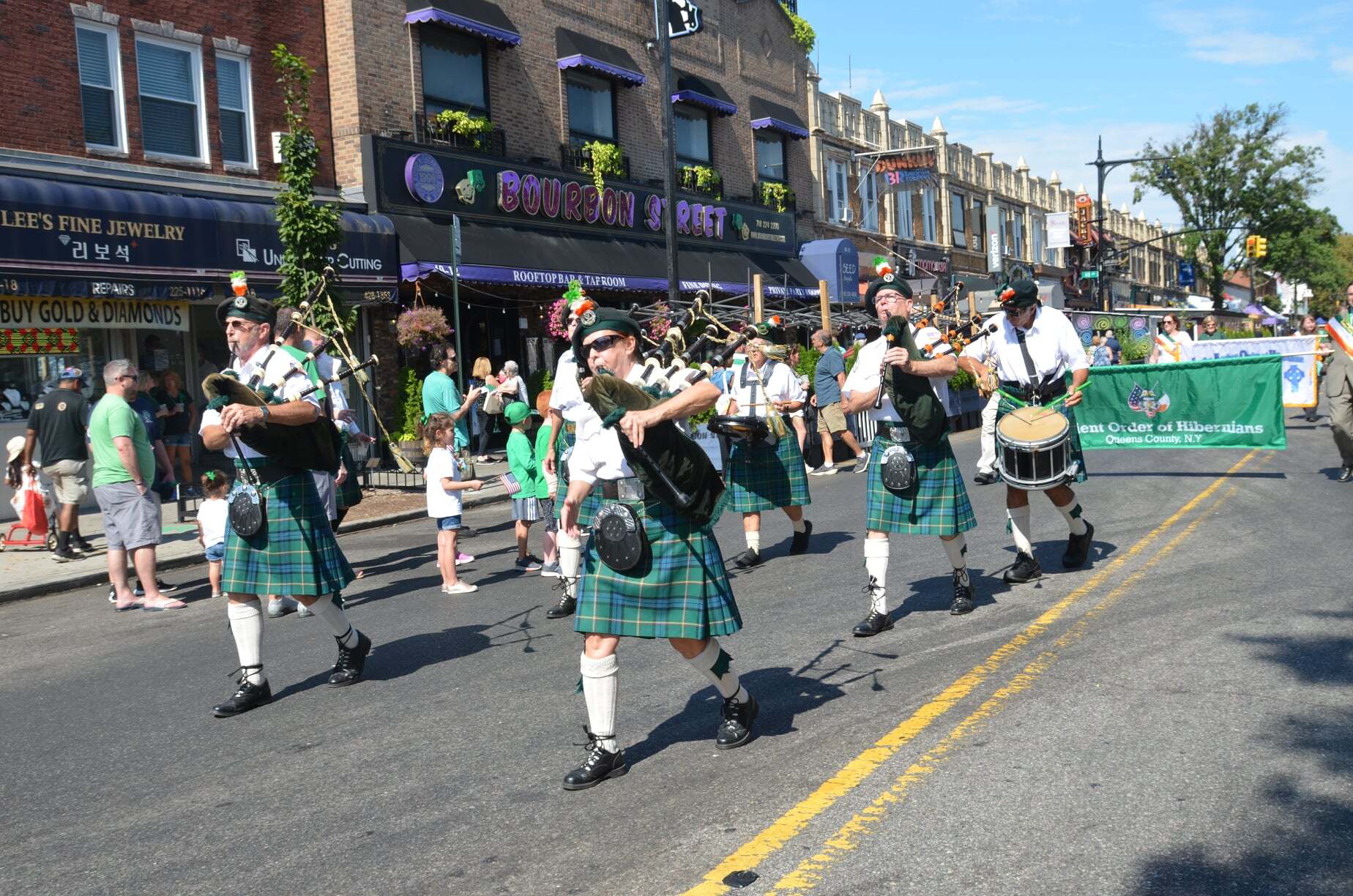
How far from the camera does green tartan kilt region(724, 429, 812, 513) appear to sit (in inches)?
367

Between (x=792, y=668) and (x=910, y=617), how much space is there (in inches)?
48.6

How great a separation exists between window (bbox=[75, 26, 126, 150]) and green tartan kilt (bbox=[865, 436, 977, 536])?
1292 centimetres

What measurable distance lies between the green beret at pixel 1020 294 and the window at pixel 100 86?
1278cm

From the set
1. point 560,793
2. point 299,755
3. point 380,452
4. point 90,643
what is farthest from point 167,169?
point 560,793

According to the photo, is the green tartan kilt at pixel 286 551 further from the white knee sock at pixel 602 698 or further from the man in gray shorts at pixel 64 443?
the man in gray shorts at pixel 64 443

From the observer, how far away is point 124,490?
9094 mm

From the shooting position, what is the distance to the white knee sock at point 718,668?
4.73m

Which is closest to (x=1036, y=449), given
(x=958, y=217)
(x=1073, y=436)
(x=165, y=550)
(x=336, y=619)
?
(x=1073, y=436)

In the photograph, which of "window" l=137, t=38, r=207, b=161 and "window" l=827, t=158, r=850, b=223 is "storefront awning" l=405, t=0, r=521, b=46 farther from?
"window" l=827, t=158, r=850, b=223

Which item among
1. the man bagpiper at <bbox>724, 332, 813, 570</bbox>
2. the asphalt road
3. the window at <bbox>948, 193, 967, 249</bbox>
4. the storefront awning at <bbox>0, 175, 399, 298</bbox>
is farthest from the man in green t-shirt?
the window at <bbox>948, 193, 967, 249</bbox>

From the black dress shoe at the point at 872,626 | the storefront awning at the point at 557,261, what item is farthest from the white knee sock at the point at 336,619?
the storefront awning at the point at 557,261

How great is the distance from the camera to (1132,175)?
5581cm

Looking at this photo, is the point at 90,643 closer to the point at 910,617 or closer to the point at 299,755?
the point at 299,755

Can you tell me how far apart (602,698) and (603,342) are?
1369mm
